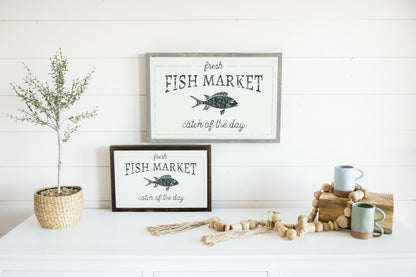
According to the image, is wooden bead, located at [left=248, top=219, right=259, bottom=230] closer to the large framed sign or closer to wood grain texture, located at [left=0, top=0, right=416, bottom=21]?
the large framed sign

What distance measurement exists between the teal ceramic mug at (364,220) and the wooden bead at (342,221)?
0.10 ft

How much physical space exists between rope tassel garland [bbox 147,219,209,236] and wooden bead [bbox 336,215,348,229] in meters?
0.48

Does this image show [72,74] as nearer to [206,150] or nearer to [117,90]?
[117,90]

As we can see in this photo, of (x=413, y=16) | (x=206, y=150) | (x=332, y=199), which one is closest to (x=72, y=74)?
(x=206, y=150)

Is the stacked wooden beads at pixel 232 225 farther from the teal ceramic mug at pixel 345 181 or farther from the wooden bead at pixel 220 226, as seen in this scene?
the teal ceramic mug at pixel 345 181

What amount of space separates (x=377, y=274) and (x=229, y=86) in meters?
0.83

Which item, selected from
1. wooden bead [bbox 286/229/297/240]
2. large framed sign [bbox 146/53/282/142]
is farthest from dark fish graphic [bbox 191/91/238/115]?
wooden bead [bbox 286/229/297/240]

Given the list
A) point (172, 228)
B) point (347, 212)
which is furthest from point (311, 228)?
point (172, 228)

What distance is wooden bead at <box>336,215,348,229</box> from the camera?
1.10 m

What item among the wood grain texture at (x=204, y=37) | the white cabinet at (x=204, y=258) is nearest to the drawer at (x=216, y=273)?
the white cabinet at (x=204, y=258)

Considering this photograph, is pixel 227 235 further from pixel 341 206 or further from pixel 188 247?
pixel 341 206

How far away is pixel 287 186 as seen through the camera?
138 cm

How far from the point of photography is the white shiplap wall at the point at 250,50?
1282 millimetres

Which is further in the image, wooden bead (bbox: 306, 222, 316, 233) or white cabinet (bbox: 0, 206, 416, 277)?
wooden bead (bbox: 306, 222, 316, 233)
